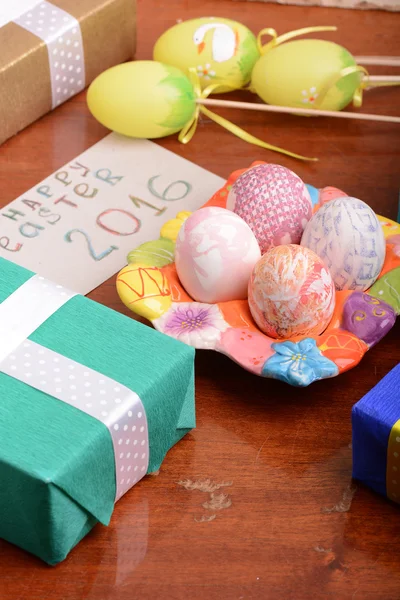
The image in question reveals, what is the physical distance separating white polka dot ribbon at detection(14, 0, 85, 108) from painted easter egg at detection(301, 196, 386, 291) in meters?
0.41

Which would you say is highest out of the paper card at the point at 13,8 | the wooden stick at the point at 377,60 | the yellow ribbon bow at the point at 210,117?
the paper card at the point at 13,8

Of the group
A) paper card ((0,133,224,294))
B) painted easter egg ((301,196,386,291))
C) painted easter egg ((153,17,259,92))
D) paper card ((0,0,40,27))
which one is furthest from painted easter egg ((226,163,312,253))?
paper card ((0,0,40,27))

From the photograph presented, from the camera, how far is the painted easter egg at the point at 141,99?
97cm

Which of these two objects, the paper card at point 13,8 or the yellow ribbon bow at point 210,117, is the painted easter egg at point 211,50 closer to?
the yellow ribbon bow at point 210,117

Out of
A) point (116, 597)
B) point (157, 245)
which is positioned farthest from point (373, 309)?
point (116, 597)

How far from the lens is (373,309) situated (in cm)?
74

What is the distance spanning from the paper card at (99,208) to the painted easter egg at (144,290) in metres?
0.08

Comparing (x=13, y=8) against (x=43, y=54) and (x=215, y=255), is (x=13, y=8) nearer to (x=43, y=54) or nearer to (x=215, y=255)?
(x=43, y=54)

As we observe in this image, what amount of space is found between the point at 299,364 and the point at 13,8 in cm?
59

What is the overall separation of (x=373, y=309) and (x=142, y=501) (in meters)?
0.24

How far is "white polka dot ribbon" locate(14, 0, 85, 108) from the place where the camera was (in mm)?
1009

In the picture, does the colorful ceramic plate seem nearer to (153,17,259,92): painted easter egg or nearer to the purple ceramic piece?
the purple ceramic piece

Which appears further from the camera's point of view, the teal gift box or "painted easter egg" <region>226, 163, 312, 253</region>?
"painted easter egg" <region>226, 163, 312, 253</region>

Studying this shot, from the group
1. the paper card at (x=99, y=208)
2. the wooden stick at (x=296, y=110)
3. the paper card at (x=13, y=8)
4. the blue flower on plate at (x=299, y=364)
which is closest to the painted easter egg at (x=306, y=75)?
the wooden stick at (x=296, y=110)
